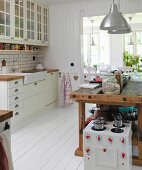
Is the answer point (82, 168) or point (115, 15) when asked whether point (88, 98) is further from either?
point (115, 15)

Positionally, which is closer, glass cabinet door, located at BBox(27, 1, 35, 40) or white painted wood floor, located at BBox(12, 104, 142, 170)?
white painted wood floor, located at BBox(12, 104, 142, 170)

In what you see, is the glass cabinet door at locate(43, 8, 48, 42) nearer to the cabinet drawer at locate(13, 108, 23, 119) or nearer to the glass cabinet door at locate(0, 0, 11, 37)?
the glass cabinet door at locate(0, 0, 11, 37)

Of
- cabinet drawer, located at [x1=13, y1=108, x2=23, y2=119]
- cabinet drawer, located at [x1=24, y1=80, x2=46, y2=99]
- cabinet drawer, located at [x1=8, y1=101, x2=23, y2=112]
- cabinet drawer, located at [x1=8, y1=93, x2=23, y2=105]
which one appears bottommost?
cabinet drawer, located at [x1=13, y1=108, x2=23, y2=119]

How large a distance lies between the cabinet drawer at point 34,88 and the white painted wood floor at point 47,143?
1.60 feet

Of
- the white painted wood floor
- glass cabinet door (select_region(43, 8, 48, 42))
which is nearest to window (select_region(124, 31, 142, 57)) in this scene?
glass cabinet door (select_region(43, 8, 48, 42))

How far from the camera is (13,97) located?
12.3 feet

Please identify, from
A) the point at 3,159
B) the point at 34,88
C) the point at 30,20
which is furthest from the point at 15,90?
the point at 3,159

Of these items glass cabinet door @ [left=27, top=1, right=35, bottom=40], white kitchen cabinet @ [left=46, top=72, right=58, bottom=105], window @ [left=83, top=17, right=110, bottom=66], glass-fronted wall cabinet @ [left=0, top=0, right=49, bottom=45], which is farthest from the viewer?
window @ [left=83, top=17, right=110, bottom=66]

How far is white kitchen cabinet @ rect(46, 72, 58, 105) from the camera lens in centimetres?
523

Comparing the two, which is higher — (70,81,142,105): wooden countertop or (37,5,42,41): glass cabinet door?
(37,5,42,41): glass cabinet door

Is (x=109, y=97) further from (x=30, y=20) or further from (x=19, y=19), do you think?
(x=30, y=20)

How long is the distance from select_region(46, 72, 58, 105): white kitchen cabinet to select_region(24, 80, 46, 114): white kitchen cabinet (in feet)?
0.81

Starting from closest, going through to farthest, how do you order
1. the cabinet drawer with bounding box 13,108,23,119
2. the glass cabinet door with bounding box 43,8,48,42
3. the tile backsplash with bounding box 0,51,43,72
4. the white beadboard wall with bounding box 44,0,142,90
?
the cabinet drawer with bounding box 13,108,23,119 < the tile backsplash with bounding box 0,51,43,72 < the white beadboard wall with bounding box 44,0,142,90 < the glass cabinet door with bounding box 43,8,48,42

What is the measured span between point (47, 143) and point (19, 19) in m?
2.52
